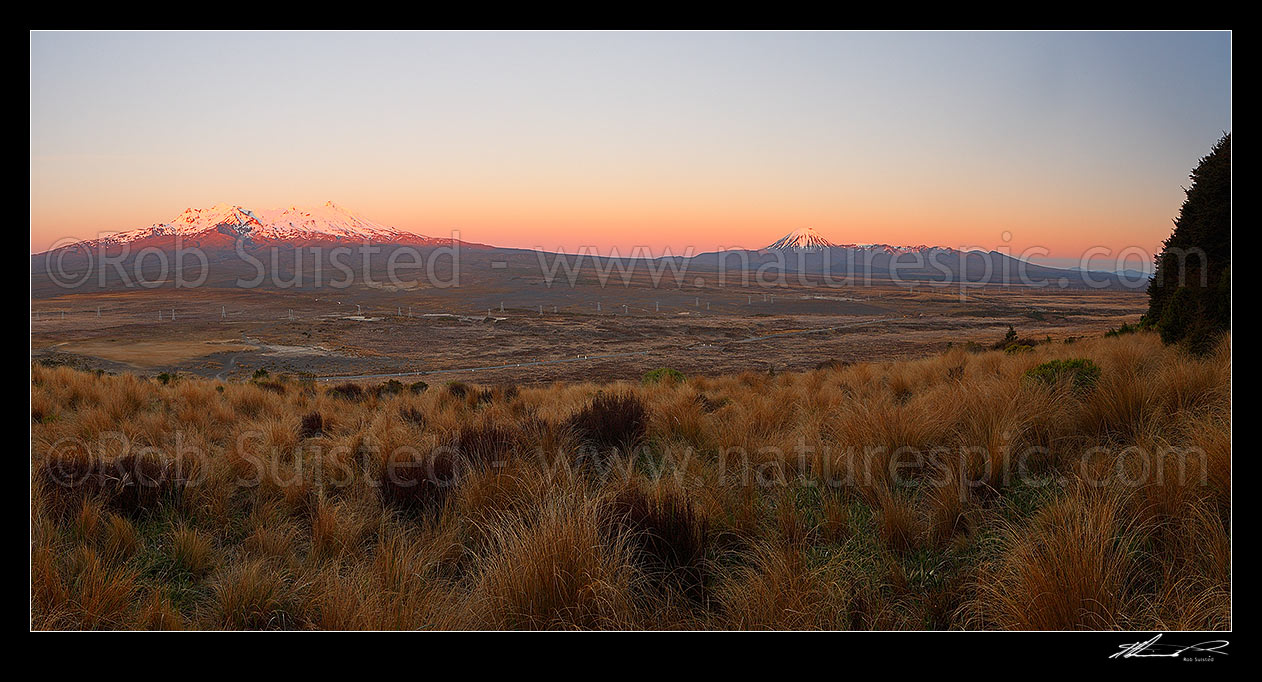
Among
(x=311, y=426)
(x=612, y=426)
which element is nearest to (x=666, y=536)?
(x=612, y=426)

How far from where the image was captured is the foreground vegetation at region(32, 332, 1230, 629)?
2268 millimetres

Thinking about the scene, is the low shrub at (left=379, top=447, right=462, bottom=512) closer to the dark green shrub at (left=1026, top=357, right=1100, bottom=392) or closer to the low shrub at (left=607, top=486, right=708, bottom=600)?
the low shrub at (left=607, top=486, right=708, bottom=600)

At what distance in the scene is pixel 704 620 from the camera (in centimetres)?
233

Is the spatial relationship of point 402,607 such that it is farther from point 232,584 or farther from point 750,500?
point 750,500

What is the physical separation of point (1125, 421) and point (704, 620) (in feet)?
12.0

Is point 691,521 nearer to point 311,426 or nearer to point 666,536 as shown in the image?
point 666,536

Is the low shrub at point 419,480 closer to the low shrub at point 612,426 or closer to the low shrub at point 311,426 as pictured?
the low shrub at point 612,426
